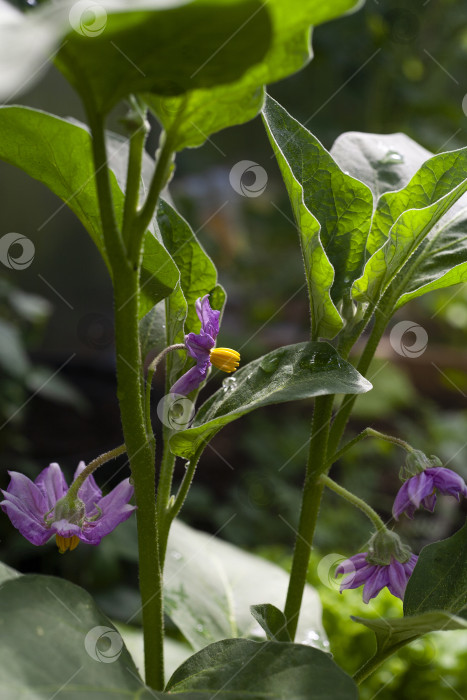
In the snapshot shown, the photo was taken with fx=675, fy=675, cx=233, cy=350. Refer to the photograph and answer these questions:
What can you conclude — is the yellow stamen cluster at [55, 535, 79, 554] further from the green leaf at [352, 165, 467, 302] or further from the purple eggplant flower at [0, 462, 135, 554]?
the green leaf at [352, 165, 467, 302]

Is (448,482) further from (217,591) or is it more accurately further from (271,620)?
(217,591)

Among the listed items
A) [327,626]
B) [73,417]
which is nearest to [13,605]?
[327,626]

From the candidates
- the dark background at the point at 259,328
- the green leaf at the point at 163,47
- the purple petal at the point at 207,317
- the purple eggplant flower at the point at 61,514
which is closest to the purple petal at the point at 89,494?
the purple eggplant flower at the point at 61,514

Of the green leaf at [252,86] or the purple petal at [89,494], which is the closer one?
the green leaf at [252,86]

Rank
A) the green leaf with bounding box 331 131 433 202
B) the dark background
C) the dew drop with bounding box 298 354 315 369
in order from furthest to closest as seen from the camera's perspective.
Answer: the dark background
the green leaf with bounding box 331 131 433 202
the dew drop with bounding box 298 354 315 369

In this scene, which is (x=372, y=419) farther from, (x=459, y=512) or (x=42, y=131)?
(x=42, y=131)

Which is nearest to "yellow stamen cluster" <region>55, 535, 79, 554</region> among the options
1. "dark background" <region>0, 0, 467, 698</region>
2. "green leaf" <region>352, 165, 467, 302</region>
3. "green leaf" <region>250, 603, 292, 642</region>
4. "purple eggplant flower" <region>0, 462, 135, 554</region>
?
"purple eggplant flower" <region>0, 462, 135, 554</region>

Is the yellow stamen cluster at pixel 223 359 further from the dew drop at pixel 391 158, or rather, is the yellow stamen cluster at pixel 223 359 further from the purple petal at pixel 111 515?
the dew drop at pixel 391 158
